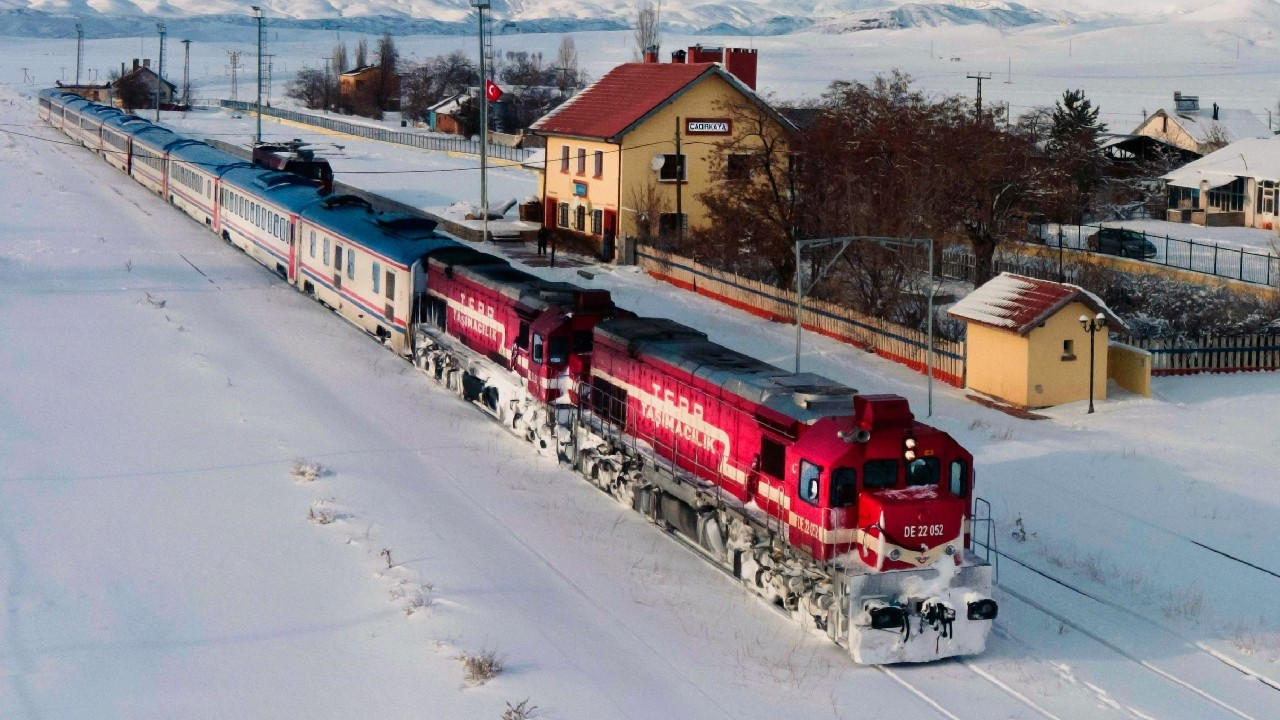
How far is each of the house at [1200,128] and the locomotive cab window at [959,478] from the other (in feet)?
209

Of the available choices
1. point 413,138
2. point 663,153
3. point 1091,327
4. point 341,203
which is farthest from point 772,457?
point 413,138

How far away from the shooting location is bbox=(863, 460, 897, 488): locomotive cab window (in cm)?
1722

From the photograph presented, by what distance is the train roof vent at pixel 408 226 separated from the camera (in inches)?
1378

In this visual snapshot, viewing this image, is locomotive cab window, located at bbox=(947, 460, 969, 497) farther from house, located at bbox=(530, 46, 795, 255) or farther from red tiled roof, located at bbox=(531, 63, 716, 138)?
red tiled roof, located at bbox=(531, 63, 716, 138)

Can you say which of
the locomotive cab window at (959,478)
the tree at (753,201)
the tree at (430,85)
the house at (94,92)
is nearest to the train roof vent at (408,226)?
the tree at (753,201)

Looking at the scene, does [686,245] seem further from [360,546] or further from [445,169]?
[445,169]

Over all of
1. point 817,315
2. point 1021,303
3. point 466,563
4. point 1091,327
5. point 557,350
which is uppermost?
point 1021,303

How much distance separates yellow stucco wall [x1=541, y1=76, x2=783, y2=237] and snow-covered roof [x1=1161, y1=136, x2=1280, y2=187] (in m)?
24.3

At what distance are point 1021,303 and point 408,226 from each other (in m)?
15.4

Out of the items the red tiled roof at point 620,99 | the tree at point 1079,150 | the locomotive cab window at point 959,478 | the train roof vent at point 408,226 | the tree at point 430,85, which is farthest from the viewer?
the tree at point 430,85

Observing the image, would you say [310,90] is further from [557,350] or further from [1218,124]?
[557,350]

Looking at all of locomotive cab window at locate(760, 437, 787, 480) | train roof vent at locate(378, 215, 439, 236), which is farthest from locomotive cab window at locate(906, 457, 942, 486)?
train roof vent at locate(378, 215, 439, 236)

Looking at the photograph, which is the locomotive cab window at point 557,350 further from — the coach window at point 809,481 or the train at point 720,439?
the coach window at point 809,481

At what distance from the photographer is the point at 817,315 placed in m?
38.2
